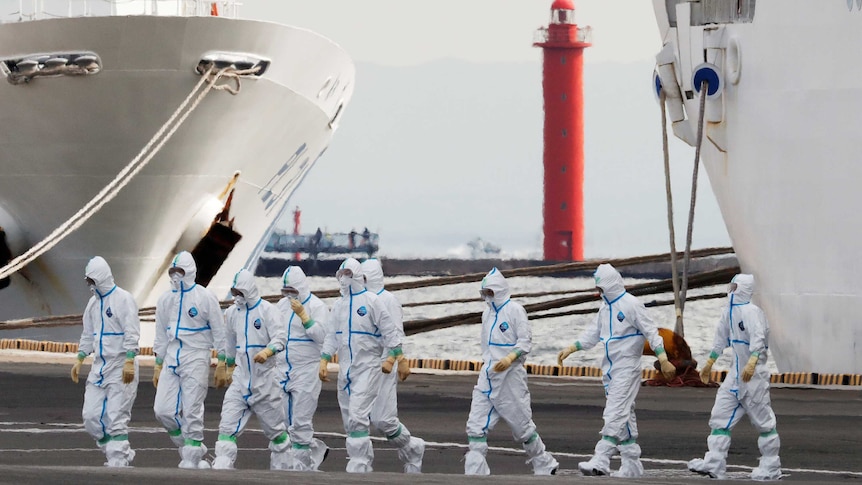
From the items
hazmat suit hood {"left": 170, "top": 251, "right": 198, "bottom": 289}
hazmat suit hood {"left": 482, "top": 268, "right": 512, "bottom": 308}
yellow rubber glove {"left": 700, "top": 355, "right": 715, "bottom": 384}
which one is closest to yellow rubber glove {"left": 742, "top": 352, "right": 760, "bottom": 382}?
yellow rubber glove {"left": 700, "top": 355, "right": 715, "bottom": 384}

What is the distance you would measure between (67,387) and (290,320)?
888cm

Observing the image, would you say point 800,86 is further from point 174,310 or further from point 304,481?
point 304,481

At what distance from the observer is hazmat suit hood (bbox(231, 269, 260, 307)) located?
46.0 ft

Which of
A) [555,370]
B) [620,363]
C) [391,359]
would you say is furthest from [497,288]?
[555,370]

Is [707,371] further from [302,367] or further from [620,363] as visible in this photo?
[302,367]

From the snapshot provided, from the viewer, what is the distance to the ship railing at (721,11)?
824 inches

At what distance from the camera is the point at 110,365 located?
13.7 metres

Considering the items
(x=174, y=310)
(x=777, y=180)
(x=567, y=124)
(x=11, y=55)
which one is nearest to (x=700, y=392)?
(x=777, y=180)

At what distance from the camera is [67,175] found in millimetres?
29656

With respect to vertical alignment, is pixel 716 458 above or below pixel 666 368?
below

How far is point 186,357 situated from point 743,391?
4.90 metres

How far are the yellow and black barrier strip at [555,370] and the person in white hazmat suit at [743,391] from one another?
5.21 metres

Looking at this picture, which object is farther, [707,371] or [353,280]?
[353,280]

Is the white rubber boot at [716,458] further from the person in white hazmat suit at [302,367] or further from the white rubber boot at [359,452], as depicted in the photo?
the person in white hazmat suit at [302,367]
